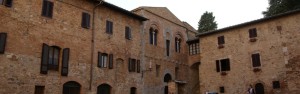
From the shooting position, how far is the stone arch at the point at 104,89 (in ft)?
64.3

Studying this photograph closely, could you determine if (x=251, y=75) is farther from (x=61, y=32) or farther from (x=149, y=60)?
(x=61, y=32)

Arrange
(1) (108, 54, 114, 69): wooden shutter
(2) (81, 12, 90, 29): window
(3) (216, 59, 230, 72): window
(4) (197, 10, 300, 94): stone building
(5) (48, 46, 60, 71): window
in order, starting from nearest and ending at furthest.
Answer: (5) (48, 46, 60, 71): window → (2) (81, 12, 90, 29): window → (1) (108, 54, 114, 69): wooden shutter → (4) (197, 10, 300, 94): stone building → (3) (216, 59, 230, 72): window

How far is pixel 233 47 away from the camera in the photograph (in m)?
23.8

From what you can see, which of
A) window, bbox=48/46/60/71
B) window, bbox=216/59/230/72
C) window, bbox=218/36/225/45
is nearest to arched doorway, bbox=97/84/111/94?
window, bbox=48/46/60/71

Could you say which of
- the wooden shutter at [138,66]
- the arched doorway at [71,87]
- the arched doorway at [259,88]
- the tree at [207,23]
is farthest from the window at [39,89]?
the tree at [207,23]

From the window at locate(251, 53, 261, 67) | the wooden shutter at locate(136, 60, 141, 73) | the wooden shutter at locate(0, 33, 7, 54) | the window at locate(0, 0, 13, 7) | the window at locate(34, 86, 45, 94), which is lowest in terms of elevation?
the window at locate(34, 86, 45, 94)

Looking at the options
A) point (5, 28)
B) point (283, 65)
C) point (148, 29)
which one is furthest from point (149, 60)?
point (5, 28)

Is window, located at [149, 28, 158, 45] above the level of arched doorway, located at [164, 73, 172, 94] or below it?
above

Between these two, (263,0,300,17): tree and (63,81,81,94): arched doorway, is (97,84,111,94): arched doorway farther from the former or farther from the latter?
(263,0,300,17): tree

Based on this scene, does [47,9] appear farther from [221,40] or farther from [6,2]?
[221,40]

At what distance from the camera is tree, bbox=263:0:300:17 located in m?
27.4

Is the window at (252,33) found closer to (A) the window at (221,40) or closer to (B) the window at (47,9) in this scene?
(A) the window at (221,40)

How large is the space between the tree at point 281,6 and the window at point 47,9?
72.9ft

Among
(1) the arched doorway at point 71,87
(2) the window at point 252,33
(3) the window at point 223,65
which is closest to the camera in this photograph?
(1) the arched doorway at point 71,87
